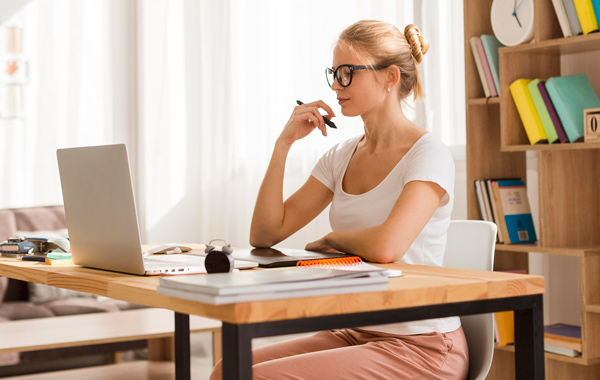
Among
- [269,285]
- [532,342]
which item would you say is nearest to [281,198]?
[532,342]

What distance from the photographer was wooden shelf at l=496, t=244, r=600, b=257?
245 centimetres

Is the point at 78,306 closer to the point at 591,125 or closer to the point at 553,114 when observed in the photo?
the point at 553,114

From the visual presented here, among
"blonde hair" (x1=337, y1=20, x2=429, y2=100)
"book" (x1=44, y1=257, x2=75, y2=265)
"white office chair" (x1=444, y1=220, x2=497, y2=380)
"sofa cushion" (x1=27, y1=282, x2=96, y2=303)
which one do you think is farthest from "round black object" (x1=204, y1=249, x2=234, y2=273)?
"sofa cushion" (x1=27, y1=282, x2=96, y2=303)

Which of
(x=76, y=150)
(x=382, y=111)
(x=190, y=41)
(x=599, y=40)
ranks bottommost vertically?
(x=76, y=150)

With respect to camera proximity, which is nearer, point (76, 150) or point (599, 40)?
point (76, 150)

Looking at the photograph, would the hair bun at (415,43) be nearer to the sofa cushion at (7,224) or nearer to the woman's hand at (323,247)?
the woman's hand at (323,247)

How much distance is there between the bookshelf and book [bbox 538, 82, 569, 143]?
0.20 feet

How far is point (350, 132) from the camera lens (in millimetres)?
3678

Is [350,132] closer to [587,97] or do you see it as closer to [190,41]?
[587,97]

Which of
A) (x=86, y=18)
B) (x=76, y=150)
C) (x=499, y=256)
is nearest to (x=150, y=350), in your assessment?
(x=499, y=256)

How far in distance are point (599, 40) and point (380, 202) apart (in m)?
1.14

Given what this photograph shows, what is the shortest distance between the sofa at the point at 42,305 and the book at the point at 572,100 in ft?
7.23

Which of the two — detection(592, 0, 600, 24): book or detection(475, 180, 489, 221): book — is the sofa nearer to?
detection(475, 180, 489, 221): book

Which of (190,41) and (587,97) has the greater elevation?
(190,41)
